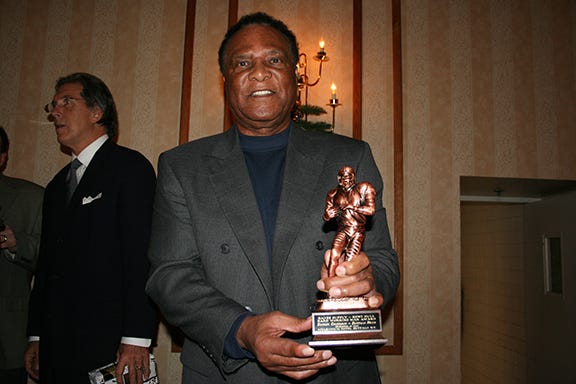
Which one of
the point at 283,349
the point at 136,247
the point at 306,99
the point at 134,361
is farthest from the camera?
the point at 306,99

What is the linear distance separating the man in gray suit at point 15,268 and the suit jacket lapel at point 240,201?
1667 millimetres

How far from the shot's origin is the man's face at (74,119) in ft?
8.82

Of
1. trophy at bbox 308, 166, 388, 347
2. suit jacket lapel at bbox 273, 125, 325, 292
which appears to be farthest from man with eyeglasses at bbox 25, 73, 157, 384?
trophy at bbox 308, 166, 388, 347

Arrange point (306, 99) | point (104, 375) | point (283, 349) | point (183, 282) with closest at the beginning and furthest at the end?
point (283, 349)
point (183, 282)
point (104, 375)
point (306, 99)

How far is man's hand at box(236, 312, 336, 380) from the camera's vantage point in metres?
1.11

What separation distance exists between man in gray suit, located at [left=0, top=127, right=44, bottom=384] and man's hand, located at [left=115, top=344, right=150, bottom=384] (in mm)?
943

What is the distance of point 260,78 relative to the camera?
1.67 metres

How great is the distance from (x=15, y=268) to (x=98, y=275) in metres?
0.92

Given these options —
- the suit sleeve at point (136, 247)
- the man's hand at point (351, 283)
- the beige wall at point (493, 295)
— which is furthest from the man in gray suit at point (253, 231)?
the beige wall at point (493, 295)

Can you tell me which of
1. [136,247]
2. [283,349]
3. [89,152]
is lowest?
[283,349]

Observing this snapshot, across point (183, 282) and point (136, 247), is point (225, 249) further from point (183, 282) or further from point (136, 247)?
point (136, 247)

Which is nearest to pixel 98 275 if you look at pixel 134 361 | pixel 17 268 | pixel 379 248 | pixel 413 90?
pixel 134 361

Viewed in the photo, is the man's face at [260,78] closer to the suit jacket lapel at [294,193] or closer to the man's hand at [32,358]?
the suit jacket lapel at [294,193]

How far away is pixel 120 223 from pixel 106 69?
6.36 ft
